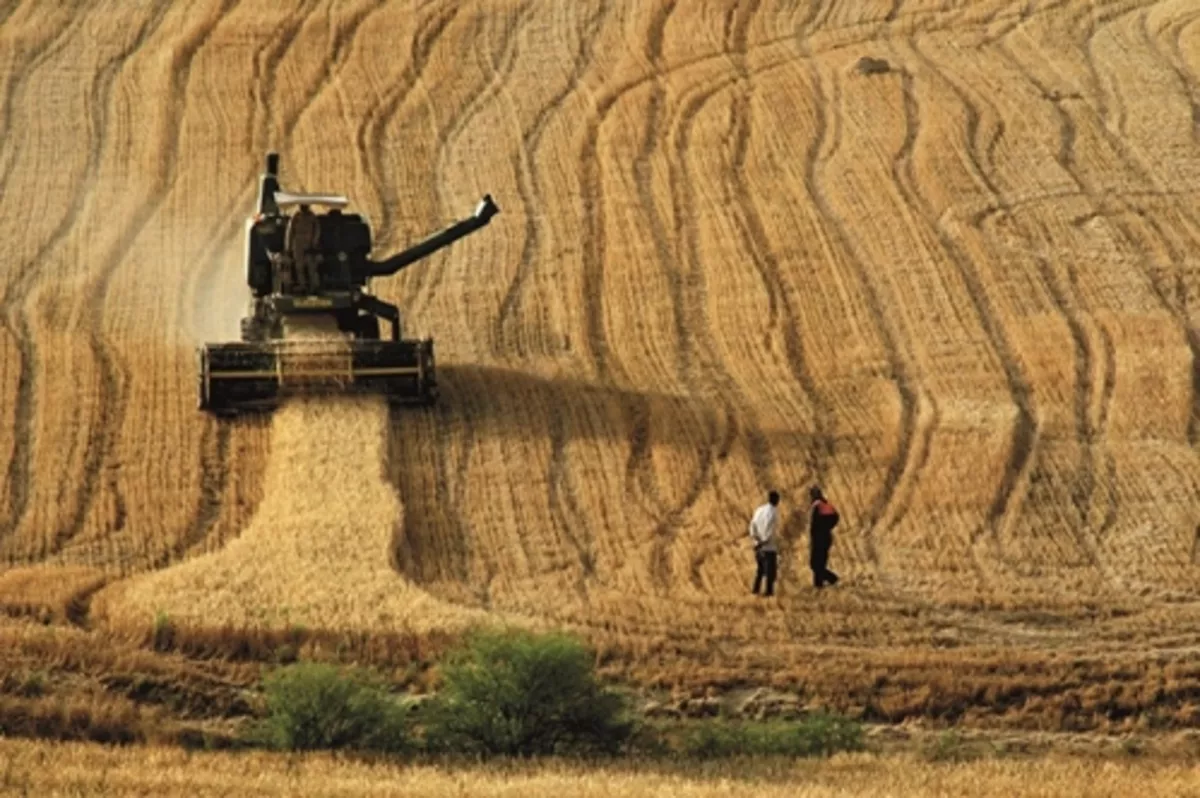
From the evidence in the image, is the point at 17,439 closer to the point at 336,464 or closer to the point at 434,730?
the point at 336,464

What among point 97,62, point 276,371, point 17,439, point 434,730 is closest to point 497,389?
point 276,371

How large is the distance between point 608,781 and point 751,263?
19.7m

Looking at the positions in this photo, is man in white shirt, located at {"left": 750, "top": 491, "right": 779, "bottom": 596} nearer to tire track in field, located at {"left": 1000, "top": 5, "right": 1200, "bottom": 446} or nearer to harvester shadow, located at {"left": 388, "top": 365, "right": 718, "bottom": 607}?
harvester shadow, located at {"left": 388, "top": 365, "right": 718, "bottom": 607}

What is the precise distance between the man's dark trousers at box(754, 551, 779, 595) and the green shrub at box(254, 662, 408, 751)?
6211mm

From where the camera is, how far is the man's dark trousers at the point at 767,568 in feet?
104

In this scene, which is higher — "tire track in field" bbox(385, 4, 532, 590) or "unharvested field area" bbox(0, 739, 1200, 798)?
"tire track in field" bbox(385, 4, 532, 590)

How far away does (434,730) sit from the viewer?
2650 centimetres

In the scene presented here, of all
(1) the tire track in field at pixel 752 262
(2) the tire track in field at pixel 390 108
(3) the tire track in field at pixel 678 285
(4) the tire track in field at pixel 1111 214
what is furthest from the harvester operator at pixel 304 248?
(4) the tire track in field at pixel 1111 214

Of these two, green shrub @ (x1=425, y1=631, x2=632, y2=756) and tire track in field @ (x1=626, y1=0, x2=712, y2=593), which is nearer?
green shrub @ (x1=425, y1=631, x2=632, y2=756)

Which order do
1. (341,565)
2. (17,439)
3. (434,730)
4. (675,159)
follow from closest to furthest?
1. (434,730)
2. (341,565)
3. (17,439)
4. (675,159)

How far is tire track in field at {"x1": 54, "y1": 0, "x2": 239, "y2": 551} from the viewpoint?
3462 centimetres

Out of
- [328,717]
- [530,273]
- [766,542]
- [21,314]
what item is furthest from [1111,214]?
[328,717]

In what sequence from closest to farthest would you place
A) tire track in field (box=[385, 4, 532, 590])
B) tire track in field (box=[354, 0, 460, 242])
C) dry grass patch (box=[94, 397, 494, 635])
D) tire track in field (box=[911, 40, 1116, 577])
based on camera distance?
1. dry grass patch (box=[94, 397, 494, 635])
2. tire track in field (box=[385, 4, 532, 590])
3. tire track in field (box=[911, 40, 1116, 577])
4. tire track in field (box=[354, 0, 460, 242])

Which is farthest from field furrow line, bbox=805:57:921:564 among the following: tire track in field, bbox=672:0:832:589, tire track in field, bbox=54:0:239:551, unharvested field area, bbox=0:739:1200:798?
tire track in field, bbox=54:0:239:551
